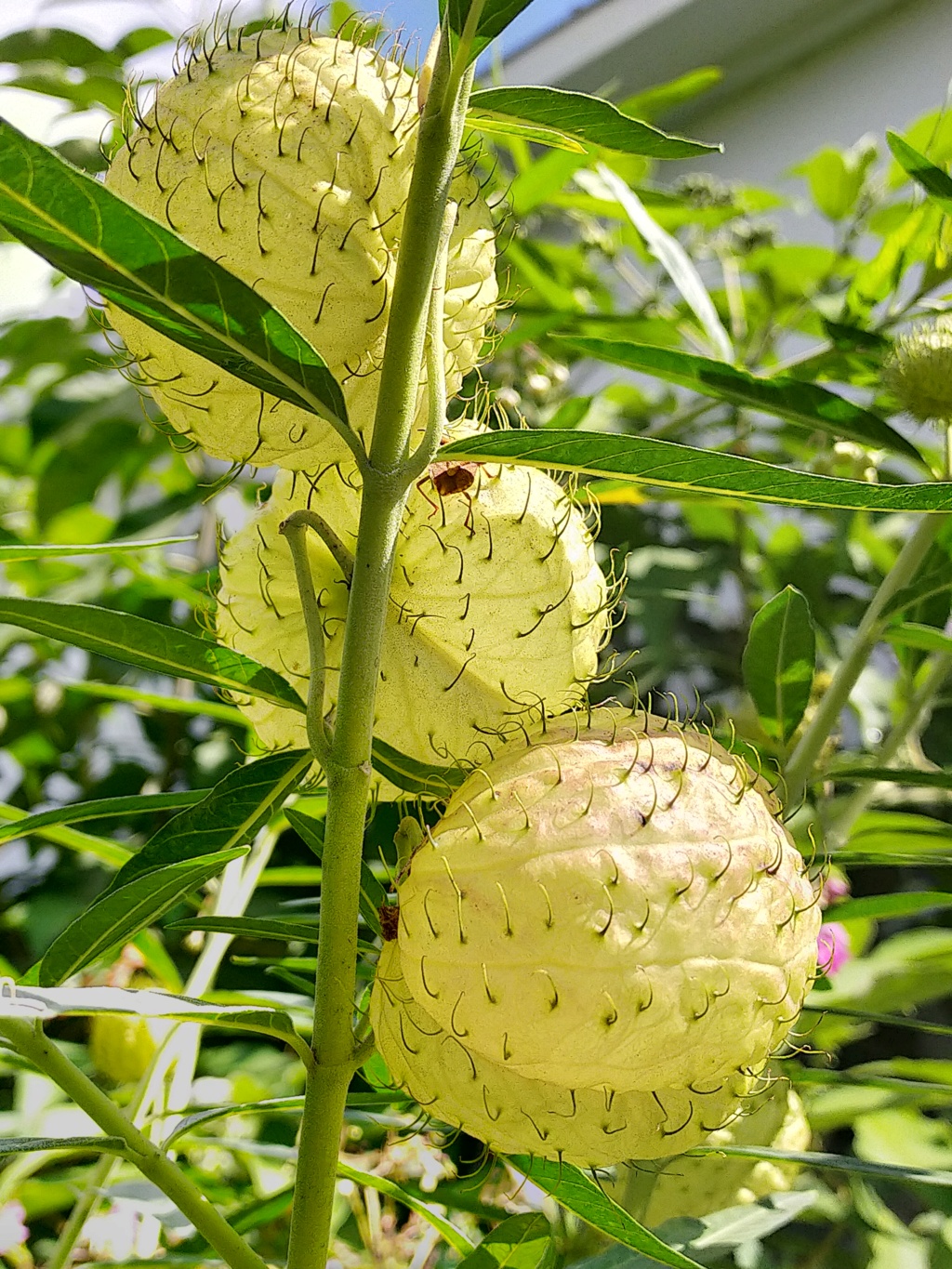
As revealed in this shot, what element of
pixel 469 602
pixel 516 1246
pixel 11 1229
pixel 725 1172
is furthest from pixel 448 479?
pixel 11 1229

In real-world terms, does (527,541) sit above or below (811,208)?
below

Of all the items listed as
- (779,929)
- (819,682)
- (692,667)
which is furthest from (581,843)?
(692,667)

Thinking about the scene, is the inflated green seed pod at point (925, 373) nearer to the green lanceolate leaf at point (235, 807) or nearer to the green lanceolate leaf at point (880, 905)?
the green lanceolate leaf at point (880, 905)

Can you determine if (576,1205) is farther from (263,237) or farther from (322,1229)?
(263,237)

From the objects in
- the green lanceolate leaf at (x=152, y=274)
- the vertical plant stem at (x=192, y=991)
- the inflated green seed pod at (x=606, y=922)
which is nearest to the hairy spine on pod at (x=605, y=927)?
the inflated green seed pod at (x=606, y=922)

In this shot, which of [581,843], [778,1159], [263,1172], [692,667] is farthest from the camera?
[692,667]

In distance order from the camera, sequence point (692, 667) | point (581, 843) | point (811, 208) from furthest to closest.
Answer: point (811, 208) → point (692, 667) → point (581, 843)

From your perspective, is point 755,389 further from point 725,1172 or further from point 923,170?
point 725,1172
